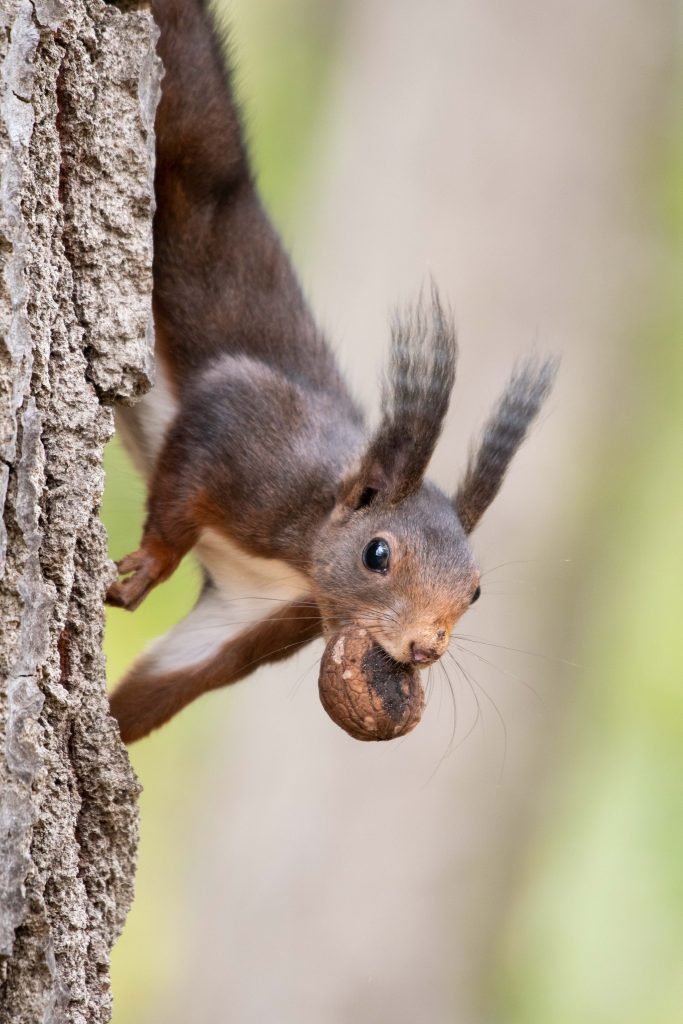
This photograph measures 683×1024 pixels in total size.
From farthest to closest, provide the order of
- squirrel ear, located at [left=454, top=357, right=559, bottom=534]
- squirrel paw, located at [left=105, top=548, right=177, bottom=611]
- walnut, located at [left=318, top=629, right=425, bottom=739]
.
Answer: squirrel ear, located at [left=454, top=357, right=559, bottom=534]
squirrel paw, located at [left=105, top=548, right=177, bottom=611]
walnut, located at [left=318, top=629, right=425, bottom=739]

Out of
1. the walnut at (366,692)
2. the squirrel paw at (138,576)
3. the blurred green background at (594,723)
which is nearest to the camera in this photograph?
the walnut at (366,692)

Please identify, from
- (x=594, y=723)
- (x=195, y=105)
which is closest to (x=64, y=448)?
(x=195, y=105)

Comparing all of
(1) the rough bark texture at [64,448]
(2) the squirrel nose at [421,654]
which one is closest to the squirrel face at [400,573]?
(2) the squirrel nose at [421,654]

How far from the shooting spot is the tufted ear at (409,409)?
188cm

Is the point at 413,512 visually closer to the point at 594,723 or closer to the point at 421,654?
the point at 421,654

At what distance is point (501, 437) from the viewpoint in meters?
2.07

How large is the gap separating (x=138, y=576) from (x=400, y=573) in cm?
38

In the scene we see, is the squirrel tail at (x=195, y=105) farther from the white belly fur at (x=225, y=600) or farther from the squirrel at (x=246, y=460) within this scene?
the white belly fur at (x=225, y=600)

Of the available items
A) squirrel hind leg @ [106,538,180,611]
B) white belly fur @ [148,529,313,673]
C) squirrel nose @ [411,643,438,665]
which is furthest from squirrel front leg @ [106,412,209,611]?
squirrel nose @ [411,643,438,665]

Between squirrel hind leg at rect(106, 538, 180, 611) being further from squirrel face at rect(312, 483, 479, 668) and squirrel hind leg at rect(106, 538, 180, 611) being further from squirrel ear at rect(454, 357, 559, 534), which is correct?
squirrel ear at rect(454, 357, 559, 534)

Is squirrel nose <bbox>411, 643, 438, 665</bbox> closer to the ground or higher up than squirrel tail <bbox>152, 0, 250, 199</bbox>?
closer to the ground

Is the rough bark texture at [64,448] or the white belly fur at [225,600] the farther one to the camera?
the white belly fur at [225,600]

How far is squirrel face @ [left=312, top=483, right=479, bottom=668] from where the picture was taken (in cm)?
194

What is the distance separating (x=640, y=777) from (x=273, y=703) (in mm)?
2335
